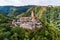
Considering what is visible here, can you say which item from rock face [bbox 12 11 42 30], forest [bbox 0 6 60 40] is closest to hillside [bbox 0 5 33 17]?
forest [bbox 0 6 60 40]

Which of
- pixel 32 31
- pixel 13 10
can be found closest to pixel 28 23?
pixel 32 31

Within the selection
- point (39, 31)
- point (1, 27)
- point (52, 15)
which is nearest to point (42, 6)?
point (52, 15)

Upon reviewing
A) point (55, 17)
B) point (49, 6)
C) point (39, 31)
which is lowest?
point (39, 31)

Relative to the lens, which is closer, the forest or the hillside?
the forest

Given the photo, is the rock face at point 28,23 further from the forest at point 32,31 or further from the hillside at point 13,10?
the hillside at point 13,10

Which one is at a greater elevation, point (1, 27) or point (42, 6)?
point (42, 6)

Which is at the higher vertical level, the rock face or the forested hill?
the forested hill

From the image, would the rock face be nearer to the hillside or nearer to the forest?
the forest

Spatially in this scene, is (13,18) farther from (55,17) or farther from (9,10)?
(55,17)

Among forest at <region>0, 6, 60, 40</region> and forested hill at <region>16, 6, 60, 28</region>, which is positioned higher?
forested hill at <region>16, 6, 60, 28</region>

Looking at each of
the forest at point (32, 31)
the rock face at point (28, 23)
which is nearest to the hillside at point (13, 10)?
the forest at point (32, 31)
